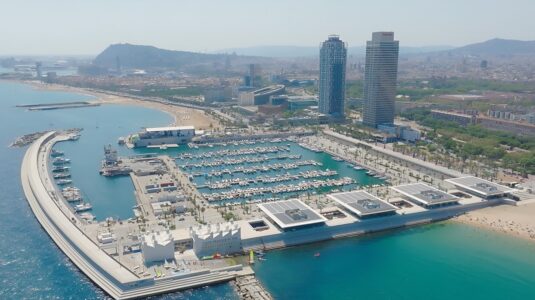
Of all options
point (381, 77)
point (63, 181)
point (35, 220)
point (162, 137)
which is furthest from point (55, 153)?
point (381, 77)

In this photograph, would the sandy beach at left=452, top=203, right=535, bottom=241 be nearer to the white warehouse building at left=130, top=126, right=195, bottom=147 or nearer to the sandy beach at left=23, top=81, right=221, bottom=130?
the white warehouse building at left=130, top=126, right=195, bottom=147

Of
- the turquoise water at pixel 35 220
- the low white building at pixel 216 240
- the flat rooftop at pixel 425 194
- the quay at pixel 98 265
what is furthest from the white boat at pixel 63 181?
the flat rooftop at pixel 425 194

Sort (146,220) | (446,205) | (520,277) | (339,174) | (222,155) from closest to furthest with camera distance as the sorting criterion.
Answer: (520,277)
(146,220)
(446,205)
(339,174)
(222,155)

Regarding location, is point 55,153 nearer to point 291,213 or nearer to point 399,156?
point 291,213

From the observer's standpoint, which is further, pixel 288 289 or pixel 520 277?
pixel 520 277

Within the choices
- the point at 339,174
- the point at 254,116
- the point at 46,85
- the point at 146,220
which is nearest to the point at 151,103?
the point at 254,116

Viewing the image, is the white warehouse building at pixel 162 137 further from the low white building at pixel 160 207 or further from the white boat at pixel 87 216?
the white boat at pixel 87 216

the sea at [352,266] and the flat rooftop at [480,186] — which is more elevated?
the flat rooftop at [480,186]

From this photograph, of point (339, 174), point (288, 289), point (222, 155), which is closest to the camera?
point (288, 289)

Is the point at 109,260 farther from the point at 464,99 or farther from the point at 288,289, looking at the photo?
the point at 464,99
